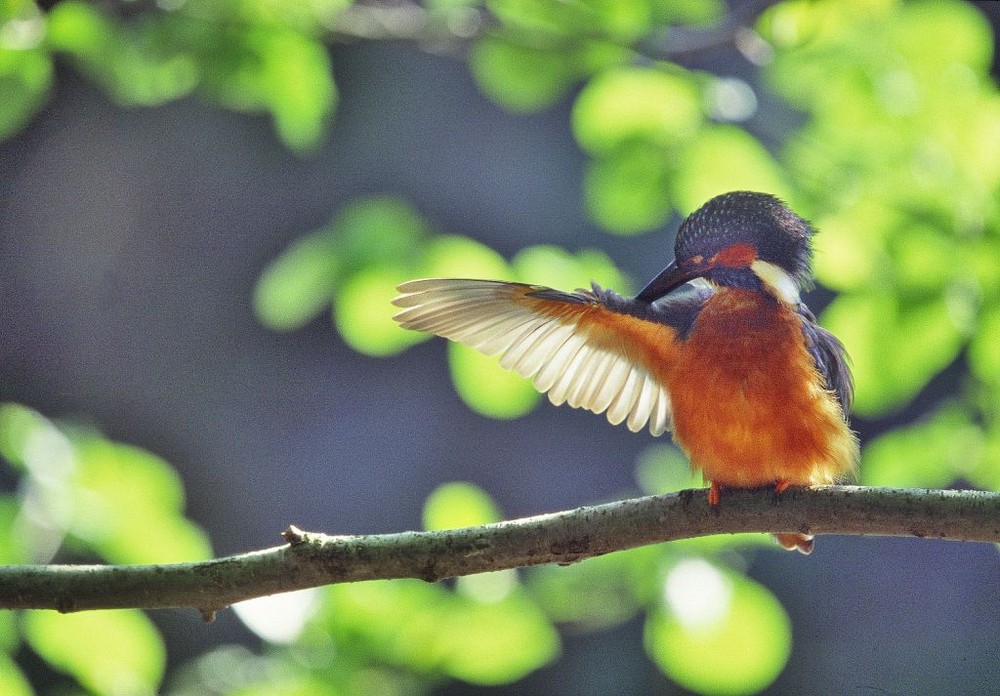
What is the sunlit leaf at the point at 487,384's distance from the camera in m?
1.63

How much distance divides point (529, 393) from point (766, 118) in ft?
2.15

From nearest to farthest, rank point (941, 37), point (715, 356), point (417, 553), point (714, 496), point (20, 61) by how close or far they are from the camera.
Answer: point (417, 553)
point (714, 496)
point (715, 356)
point (20, 61)
point (941, 37)

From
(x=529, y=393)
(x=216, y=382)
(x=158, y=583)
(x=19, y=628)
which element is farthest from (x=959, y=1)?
(x=216, y=382)

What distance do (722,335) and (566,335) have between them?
27cm

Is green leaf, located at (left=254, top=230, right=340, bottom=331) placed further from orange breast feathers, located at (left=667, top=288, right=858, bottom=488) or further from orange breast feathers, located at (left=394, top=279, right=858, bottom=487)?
orange breast feathers, located at (left=667, top=288, right=858, bottom=488)

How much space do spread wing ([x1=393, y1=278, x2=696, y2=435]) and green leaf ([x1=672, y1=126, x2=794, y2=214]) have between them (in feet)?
0.86

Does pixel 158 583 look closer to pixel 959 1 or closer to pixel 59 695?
→ pixel 59 695

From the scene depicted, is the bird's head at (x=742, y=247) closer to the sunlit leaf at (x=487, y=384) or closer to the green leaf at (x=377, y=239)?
the sunlit leaf at (x=487, y=384)

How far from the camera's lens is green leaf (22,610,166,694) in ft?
4.39

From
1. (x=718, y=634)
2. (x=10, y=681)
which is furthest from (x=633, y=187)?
(x=10, y=681)

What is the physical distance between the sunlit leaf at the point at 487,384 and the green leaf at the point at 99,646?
589mm

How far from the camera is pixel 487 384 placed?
5.38 ft

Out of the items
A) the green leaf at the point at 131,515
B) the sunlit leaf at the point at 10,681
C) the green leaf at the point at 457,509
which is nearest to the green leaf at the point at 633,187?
the green leaf at the point at 457,509

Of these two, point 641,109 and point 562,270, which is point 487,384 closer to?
point 562,270
